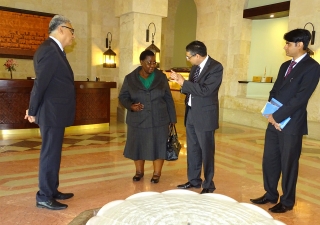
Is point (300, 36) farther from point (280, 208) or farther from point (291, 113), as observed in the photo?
point (280, 208)

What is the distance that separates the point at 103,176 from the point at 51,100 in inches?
61.7

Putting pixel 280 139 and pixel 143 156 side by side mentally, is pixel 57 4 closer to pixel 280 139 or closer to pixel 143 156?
pixel 143 156

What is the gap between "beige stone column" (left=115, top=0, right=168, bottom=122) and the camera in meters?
7.70

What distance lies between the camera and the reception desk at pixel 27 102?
6.36 meters

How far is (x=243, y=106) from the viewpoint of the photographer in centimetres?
934

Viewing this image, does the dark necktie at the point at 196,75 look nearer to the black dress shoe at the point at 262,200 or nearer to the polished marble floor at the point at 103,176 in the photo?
the polished marble floor at the point at 103,176

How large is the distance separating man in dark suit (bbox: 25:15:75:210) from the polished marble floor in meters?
0.31

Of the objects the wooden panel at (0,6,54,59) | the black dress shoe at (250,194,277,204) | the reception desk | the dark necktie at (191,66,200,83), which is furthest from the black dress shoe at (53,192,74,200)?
the wooden panel at (0,6,54,59)

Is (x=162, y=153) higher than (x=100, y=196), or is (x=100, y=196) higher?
(x=162, y=153)

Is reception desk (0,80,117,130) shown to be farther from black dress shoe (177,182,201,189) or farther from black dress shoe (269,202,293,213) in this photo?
black dress shoe (269,202,293,213)

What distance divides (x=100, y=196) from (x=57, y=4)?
25.6 feet

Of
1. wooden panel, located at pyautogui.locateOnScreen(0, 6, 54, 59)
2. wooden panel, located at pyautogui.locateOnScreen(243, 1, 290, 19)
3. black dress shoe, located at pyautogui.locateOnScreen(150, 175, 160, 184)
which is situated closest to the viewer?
black dress shoe, located at pyautogui.locateOnScreen(150, 175, 160, 184)

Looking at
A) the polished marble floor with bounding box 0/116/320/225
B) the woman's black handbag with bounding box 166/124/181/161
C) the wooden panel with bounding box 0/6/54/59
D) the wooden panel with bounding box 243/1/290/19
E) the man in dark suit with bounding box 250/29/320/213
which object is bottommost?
the polished marble floor with bounding box 0/116/320/225

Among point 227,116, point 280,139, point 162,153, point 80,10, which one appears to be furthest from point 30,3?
point 280,139
